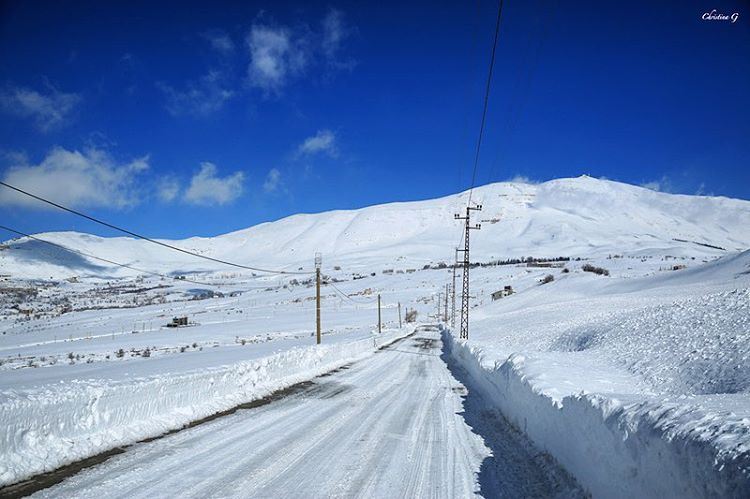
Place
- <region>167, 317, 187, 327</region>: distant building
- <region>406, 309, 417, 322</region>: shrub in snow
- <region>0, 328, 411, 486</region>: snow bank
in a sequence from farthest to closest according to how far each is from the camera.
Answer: <region>406, 309, 417, 322</region>: shrub in snow < <region>167, 317, 187, 327</region>: distant building < <region>0, 328, 411, 486</region>: snow bank

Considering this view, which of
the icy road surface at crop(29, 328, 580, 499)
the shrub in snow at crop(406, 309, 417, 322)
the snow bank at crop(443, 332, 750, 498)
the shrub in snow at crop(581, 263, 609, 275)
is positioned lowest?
the shrub in snow at crop(406, 309, 417, 322)

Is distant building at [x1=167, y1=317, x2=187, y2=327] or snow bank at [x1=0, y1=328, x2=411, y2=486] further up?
snow bank at [x1=0, y1=328, x2=411, y2=486]

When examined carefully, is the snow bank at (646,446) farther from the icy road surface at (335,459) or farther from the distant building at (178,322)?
the distant building at (178,322)

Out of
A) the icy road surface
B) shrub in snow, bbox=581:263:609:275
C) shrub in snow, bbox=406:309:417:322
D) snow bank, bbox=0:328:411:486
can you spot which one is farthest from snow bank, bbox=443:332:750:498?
shrub in snow, bbox=581:263:609:275

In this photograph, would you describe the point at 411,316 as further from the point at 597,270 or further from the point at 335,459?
the point at 335,459

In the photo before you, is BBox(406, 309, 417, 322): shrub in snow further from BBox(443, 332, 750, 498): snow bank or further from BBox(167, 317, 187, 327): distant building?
BBox(443, 332, 750, 498): snow bank

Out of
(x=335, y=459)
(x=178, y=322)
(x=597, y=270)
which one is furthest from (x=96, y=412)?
(x=597, y=270)

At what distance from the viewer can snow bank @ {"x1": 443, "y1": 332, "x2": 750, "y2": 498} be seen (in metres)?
3.00

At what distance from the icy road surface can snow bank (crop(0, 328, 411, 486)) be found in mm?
628

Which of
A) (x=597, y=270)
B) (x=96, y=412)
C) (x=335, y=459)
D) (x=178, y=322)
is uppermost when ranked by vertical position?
(x=597, y=270)

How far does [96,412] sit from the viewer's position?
811 centimetres

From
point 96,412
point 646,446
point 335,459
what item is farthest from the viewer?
point 96,412

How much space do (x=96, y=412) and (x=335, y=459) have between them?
4.40 m

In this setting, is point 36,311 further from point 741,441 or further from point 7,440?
point 741,441
